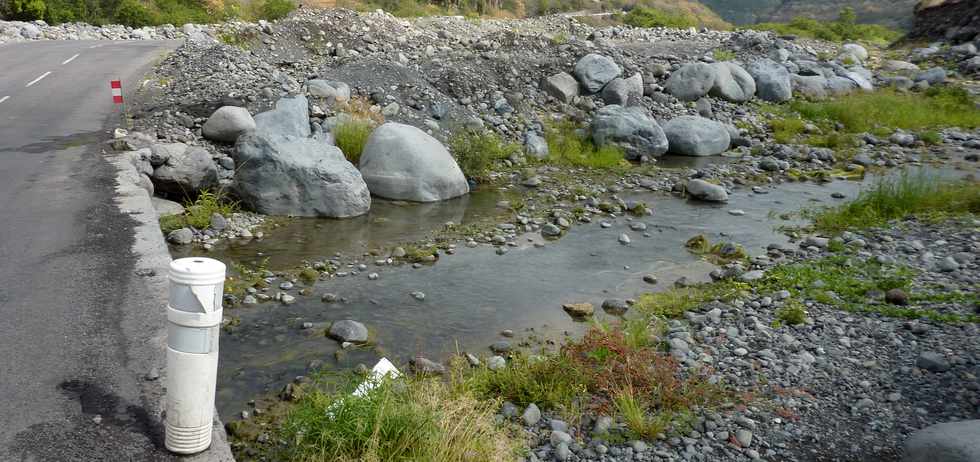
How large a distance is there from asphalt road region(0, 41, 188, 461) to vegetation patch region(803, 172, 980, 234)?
8907mm

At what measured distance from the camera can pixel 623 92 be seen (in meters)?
17.6

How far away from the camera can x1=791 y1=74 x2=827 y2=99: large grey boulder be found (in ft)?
69.1

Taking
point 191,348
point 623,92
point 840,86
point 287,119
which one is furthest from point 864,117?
point 191,348

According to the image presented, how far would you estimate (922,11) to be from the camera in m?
34.0

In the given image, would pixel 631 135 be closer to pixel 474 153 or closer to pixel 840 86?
pixel 474 153

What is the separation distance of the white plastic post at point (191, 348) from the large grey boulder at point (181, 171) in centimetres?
711

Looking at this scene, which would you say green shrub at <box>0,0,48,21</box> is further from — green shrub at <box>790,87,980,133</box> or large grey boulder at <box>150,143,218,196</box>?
green shrub at <box>790,87,980,133</box>

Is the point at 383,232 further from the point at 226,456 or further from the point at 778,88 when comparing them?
the point at 778,88

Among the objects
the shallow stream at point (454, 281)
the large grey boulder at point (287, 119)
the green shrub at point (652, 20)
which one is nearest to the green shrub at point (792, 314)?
the shallow stream at point (454, 281)

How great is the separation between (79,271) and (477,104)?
10.7m

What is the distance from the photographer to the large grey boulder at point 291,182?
10500mm

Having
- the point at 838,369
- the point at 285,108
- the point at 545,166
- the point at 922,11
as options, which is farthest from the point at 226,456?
the point at 922,11

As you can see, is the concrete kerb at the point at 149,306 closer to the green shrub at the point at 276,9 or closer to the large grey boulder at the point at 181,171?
the large grey boulder at the point at 181,171

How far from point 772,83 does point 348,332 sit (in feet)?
55.1
